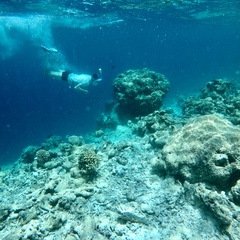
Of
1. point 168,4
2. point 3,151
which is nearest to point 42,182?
point 168,4

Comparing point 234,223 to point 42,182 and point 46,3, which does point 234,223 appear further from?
point 46,3

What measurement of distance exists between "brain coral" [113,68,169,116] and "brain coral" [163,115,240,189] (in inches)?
262

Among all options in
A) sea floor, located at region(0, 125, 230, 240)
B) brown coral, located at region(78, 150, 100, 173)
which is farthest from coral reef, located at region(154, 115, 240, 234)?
brown coral, located at region(78, 150, 100, 173)

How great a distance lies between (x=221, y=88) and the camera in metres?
13.9

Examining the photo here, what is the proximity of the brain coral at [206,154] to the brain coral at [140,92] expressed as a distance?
6.66 meters

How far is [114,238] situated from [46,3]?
22483 mm

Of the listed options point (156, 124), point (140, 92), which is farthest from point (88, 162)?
point (140, 92)

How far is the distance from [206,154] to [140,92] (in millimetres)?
8120

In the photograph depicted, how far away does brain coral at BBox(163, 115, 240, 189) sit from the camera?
4.60 meters

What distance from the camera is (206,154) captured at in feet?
15.7

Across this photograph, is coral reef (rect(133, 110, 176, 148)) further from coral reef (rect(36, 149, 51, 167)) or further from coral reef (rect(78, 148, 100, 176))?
coral reef (rect(36, 149, 51, 167))

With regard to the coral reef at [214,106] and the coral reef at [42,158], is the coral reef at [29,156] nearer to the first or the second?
the coral reef at [42,158]

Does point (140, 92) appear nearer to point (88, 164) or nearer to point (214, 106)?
point (214, 106)

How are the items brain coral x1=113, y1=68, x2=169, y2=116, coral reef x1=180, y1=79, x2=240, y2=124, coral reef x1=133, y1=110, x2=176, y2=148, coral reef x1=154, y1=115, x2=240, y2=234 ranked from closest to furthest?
1. coral reef x1=154, y1=115, x2=240, y2=234
2. coral reef x1=133, y1=110, x2=176, y2=148
3. coral reef x1=180, y1=79, x2=240, y2=124
4. brain coral x1=113, y1=68, x2=169, y2=116
